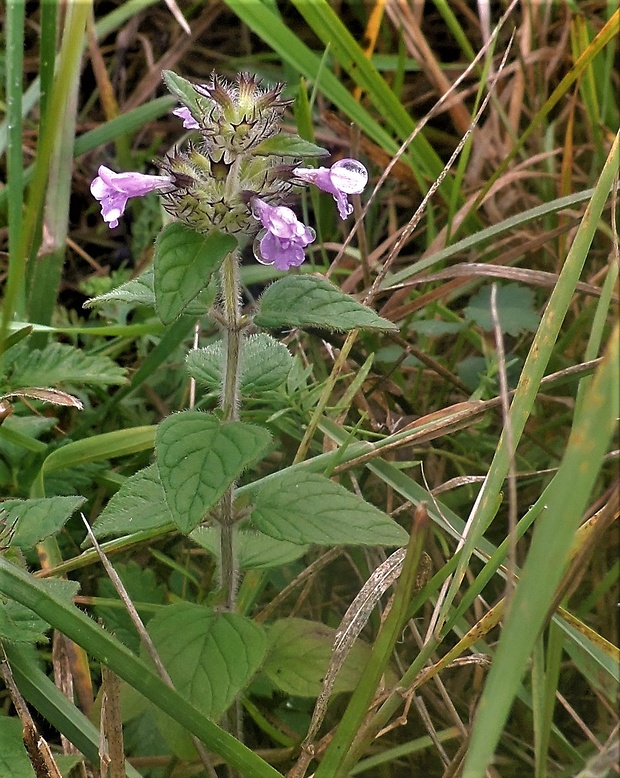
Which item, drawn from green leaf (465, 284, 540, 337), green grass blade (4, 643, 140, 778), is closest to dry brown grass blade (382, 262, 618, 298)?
green leaf (465, 284, 540, 337)

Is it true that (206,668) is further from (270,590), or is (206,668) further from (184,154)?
(184,154)

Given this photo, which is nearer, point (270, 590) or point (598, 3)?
point (270, 590)

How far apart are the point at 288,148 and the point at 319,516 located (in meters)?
0.42

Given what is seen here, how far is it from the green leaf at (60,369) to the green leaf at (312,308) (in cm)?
48

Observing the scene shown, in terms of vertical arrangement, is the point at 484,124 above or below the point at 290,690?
above

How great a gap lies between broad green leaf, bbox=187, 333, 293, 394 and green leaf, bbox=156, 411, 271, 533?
0.11m

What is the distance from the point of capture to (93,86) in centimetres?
224

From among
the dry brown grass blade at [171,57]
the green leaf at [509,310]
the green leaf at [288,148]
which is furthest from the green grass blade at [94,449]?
the dry brown grass blade at [171,57]

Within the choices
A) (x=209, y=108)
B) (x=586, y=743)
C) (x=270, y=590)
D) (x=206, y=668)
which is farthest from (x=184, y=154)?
(x=586, y=743)

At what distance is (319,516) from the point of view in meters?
0.96

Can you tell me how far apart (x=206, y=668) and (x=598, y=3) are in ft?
6.14

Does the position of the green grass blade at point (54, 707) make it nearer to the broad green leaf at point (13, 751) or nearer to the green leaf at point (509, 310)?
the broad green leaf at point (13, 751)

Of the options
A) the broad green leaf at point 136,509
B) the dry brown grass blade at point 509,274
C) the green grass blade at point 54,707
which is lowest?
the green grass blade at point 54,707

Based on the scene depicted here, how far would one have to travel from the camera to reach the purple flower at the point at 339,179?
90 centimetres
